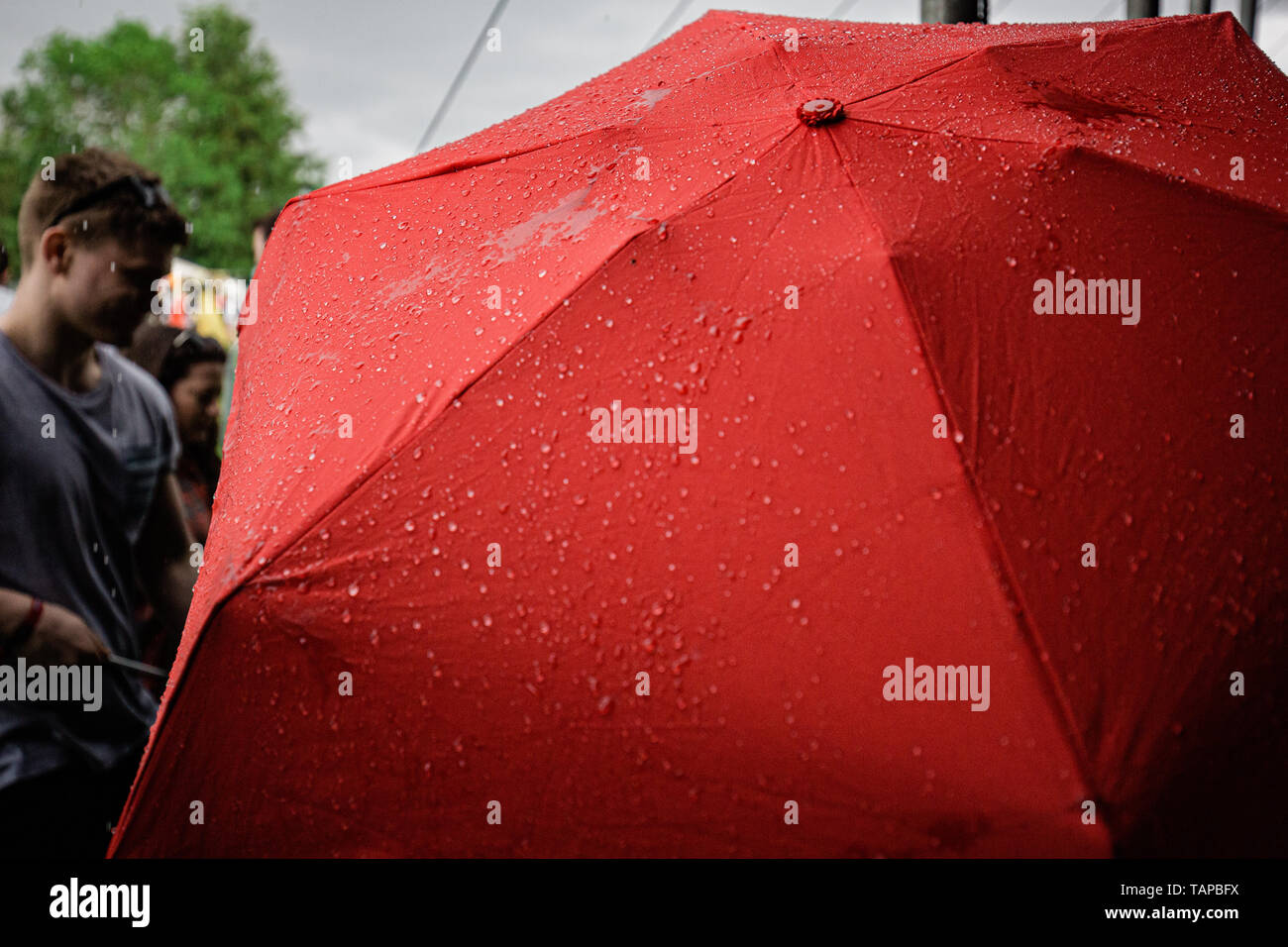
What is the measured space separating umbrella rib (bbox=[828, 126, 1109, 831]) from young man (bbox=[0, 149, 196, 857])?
2.08 meters

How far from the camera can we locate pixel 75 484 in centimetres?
258

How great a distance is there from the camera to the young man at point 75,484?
7.87 feet

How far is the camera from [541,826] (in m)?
1.47

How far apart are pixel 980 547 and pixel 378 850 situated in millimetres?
996

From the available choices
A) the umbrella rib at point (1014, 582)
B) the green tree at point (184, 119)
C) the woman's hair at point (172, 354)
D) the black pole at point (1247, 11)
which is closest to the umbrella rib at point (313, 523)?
the umbrella rib at point (1014, 582)

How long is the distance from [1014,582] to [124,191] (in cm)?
254

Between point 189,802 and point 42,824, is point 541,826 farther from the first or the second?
point 42,824

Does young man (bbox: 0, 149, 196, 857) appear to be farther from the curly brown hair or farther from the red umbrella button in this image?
the red umbrella button

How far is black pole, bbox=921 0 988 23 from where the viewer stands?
12.4ft

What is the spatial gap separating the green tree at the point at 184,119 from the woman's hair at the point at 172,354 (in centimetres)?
3022

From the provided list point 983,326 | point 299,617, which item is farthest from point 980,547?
point 299,617

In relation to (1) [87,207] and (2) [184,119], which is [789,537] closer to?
(1) [87,207]

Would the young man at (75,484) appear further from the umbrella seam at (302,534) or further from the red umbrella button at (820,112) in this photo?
the red umbrella button at (820,112)

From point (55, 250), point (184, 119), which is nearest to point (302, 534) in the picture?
point (55, 250)
